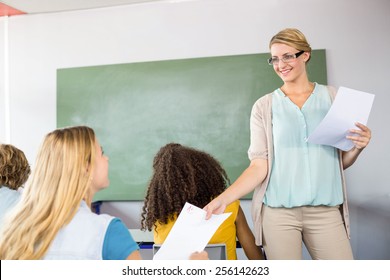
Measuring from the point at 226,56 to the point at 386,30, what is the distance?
1176mm

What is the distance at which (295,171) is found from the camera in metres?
1.71

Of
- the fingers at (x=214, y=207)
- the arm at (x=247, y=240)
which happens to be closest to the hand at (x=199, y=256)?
the fingers at (x=214, y=207)

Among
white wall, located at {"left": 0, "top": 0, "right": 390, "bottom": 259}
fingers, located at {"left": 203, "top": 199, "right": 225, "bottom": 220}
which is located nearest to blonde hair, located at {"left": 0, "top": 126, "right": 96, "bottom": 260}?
fingers, located at {"left": 203, "top": 199, "right": 225, "bottom": 220}

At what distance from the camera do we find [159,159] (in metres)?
1.94

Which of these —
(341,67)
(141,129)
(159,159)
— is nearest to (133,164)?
(141,129)

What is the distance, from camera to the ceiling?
A: 398 centimetres

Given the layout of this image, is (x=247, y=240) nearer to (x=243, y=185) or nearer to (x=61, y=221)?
(x=243, y=185)

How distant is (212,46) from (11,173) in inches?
88.3

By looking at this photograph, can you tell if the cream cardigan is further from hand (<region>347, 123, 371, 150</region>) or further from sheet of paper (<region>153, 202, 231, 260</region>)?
sheet of paper (<region>153, 202, 231, 260</region>)

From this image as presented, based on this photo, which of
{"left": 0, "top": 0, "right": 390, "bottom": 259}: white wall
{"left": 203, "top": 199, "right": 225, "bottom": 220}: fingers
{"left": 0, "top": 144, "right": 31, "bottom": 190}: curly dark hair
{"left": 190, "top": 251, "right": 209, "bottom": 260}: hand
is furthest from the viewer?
{"left": 0, "top": 0, "right": 390, "bottom": 259}: white wall

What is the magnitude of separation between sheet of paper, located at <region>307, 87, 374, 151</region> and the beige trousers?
24cm

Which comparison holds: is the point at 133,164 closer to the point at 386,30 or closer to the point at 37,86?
the point at 37,86

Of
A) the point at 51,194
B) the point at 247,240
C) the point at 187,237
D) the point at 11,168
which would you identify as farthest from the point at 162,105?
the point at 51,194

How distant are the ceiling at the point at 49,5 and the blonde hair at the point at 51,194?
295 centimetres
